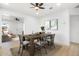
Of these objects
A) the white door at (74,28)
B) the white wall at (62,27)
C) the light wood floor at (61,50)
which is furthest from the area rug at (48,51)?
the white door at (74,28)

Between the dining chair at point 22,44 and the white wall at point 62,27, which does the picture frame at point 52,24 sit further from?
the dining chair at point 22,44

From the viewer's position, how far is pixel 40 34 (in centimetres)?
190

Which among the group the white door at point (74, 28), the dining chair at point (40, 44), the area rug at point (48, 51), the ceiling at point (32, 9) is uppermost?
the ceiling at point (32, 9)

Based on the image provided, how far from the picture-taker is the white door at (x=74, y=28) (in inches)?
76.0

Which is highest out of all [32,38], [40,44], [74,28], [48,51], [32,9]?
[32,9]

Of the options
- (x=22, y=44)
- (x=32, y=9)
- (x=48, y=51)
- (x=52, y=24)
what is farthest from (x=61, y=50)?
(x=32, y=9)

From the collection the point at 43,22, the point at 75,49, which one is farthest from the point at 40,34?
the point at 75,49

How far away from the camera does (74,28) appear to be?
76.4 inches

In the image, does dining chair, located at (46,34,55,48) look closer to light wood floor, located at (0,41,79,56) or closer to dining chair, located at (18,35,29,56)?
light wood floor, located at (0,41,79,56)

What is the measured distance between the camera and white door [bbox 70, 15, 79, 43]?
1.93 meters

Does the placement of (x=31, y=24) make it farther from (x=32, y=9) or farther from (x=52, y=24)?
(x=52, y=24)

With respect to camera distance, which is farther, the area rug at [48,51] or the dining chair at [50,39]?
the dining chair at [50,39]

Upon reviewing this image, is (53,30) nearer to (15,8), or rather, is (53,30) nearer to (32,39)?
(32,39)

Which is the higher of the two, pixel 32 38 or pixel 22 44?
pixel 32 38
